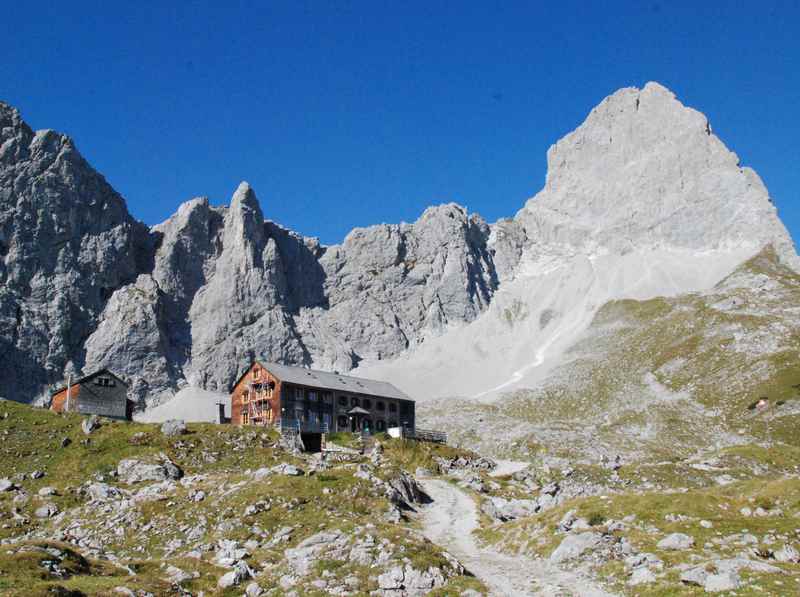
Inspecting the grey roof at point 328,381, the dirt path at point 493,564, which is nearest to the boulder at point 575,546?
the dirt path at point 493,564

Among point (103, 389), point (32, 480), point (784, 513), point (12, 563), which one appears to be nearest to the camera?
point (12, 563)

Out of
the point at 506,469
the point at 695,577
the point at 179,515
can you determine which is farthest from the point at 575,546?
the point at 506,469

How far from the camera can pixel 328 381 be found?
345 ft

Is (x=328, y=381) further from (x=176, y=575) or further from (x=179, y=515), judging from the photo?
(x=176, y=575)

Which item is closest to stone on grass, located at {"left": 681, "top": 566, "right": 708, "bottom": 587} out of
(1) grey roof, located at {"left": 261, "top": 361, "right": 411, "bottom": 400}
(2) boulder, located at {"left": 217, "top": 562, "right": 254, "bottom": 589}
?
(2) boulder, located at {"left": 217, "top": 562, "right": 254, "bottom": 589}

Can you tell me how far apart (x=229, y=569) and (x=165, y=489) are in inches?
787

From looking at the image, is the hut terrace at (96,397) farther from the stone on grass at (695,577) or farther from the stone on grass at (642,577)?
the stone on grass at (695,577)

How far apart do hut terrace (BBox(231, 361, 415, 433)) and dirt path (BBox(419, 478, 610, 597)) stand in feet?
113

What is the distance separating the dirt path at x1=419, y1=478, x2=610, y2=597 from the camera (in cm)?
3366

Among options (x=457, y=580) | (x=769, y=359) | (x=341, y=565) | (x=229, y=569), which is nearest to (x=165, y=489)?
(x=229, y=569)

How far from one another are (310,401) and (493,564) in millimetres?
61794

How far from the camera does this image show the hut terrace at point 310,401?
3797 inches

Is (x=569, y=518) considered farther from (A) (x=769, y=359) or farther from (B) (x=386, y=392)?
(A) (x=769, y=359)

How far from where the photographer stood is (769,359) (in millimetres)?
148125
